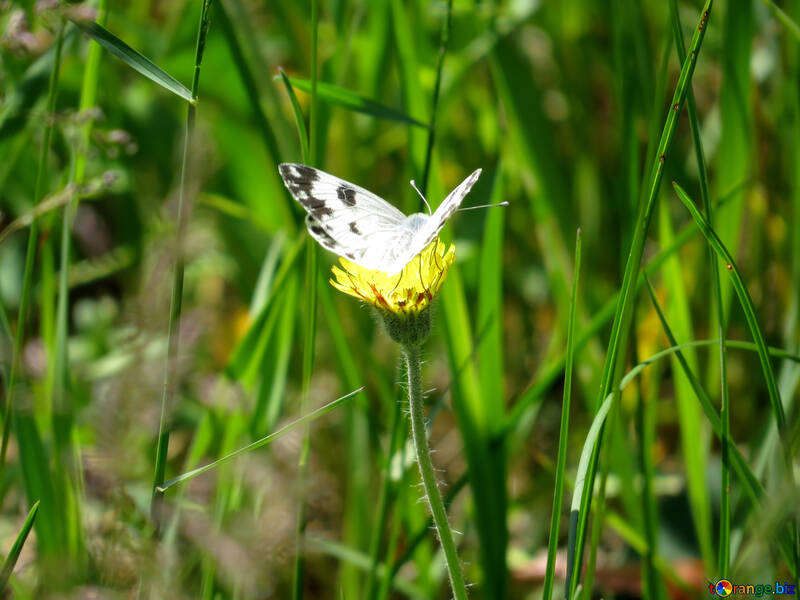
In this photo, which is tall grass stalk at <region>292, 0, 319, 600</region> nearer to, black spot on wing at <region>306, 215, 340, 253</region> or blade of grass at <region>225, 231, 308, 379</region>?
black spot on wing at <region>306, 215, 340, 253</region>

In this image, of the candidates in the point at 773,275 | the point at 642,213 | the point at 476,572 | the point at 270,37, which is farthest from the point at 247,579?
the point at 270,37

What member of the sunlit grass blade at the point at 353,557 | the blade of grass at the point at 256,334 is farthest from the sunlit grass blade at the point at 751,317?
the sunlit grass blade at the point at 353,557

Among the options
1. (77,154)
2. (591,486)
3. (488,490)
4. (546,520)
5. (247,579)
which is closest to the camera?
(247,579)

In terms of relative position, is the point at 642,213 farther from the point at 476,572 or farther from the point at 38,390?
the point at 38,390

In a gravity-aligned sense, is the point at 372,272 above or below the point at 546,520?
above

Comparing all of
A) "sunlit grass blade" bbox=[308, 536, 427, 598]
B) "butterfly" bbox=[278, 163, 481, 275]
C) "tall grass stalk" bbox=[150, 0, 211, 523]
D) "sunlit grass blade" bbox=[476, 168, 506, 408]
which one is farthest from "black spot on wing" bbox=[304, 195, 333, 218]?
"sunlit grass blade" bbox=[308, 536, 427, 598]
